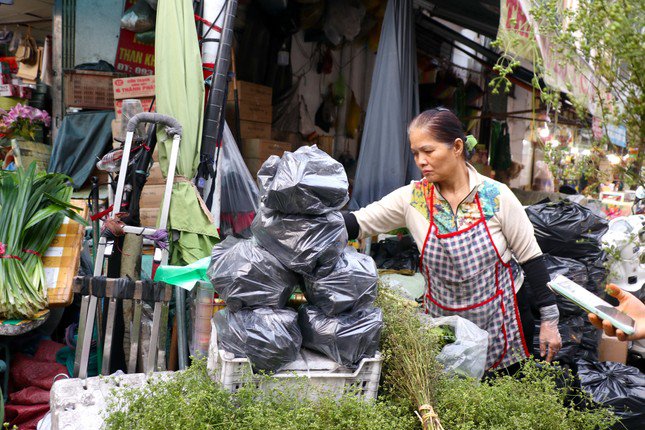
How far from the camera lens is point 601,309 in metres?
1.77

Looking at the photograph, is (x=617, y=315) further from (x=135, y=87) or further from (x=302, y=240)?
(x=135, y=87)

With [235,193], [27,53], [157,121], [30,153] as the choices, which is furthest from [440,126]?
[27,53]

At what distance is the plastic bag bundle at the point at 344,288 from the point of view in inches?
81.2

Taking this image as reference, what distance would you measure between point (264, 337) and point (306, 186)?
531 millimetres

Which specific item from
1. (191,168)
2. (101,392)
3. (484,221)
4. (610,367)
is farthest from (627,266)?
(101,392)

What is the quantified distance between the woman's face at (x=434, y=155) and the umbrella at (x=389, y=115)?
2511mm

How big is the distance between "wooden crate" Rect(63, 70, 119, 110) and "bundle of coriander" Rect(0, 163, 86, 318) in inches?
96.4

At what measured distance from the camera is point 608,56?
7.80 feet

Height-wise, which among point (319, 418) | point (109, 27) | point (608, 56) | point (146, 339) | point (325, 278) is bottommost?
point (146, 339)

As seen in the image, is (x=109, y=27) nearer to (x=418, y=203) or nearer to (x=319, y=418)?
(x=418, y=203)

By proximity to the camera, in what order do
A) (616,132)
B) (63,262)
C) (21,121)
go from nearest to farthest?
(616,132)
(63,262)
(21,121)

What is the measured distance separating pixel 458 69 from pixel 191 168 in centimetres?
719

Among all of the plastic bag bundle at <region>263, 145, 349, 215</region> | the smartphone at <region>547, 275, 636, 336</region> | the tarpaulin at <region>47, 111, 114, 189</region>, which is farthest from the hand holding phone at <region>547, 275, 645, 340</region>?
the tarpaulin at <region>47, 111, 114, 189</region>

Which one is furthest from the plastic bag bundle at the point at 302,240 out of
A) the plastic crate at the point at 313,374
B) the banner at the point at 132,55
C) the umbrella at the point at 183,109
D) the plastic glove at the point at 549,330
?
the banner at the point at 132,55
